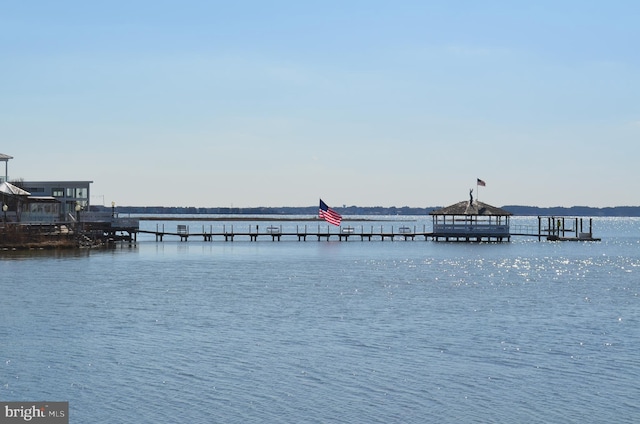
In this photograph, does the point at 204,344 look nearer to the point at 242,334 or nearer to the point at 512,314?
the point at 242,334

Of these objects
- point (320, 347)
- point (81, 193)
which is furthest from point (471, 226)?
point (320, 347)

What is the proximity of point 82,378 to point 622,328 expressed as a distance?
77.3 ft

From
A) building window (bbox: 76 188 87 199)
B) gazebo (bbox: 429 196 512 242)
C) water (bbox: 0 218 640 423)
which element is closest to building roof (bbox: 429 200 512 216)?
gazebo (bbox: 429 196 512 242)

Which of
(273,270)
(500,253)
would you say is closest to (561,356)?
(273,270)

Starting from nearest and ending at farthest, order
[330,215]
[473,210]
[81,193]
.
→ [330,215] < [473,210] < [81,193]

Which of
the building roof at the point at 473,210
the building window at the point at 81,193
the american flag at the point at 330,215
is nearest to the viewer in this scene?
the american flag at the point at 330,215

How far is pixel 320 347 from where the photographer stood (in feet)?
108

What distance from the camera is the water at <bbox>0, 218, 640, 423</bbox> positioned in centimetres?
2423

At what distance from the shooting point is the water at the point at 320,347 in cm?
2423

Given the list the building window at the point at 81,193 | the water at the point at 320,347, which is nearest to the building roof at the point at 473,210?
the water at the point at 320,347

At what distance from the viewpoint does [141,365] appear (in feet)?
95.6

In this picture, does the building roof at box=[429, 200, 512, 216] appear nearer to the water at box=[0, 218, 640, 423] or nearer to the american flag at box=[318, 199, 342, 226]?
the american flag at box=[318, 199, 342, 226]

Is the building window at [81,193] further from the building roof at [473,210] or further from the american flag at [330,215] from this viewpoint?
the building roof at [473,210]

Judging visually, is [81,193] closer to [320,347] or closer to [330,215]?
[330,215]
